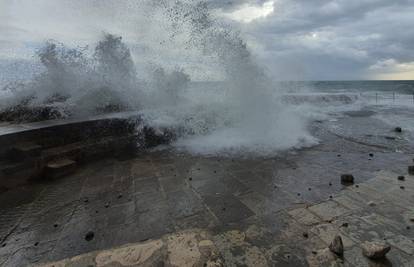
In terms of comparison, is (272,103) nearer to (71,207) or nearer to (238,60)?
(238,60)

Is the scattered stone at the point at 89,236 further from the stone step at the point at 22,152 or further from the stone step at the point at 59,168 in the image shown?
the stone step at the point at 22,152

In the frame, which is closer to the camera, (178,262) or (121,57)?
(178,262)

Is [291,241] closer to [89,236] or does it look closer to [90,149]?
[89,236]

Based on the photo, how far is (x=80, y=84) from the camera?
765 centimetres

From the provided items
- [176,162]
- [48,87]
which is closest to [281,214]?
[176,162]

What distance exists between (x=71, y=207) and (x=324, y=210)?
10.5 feet

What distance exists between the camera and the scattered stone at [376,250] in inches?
74.9

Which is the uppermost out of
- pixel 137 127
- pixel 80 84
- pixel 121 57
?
pixel 121 57

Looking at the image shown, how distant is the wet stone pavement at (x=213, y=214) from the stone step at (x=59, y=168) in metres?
0.17

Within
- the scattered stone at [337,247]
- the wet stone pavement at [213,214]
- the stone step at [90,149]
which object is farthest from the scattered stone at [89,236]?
the stone step at [90,149]

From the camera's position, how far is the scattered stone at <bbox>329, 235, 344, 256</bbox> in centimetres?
197

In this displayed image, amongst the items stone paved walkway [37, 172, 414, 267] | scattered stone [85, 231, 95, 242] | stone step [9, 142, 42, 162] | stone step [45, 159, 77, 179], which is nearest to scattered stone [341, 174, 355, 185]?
stone paved walkway [37, 172, 414, 267]

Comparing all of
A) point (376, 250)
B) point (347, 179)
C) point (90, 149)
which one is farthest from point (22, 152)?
point (347, 179)

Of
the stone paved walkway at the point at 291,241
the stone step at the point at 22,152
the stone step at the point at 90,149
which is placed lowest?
the stone paved walkway at the point at 291,241
